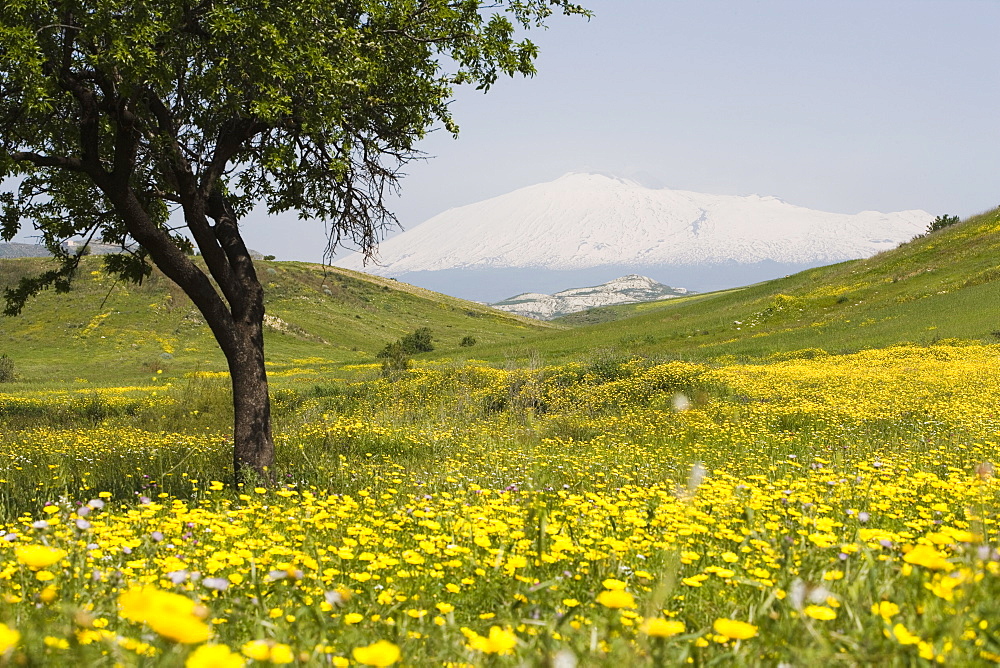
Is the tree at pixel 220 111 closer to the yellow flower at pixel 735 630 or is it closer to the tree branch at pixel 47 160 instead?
the tree branch at pixel 47 160

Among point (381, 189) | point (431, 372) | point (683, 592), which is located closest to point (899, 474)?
point (683, 592)

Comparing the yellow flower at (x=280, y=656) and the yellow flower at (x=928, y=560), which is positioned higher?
the yellow flower at (x=928, y=560)

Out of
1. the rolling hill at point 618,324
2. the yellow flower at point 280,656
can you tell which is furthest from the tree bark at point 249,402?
the rolling hill at point 618,324

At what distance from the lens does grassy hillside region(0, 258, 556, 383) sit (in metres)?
50.7

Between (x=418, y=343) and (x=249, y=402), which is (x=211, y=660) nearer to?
(x=249, y=402)

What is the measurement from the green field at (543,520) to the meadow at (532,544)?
0.09 feet

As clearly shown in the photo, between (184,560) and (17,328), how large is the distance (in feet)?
224

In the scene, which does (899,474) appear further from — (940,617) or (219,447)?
(219,447)

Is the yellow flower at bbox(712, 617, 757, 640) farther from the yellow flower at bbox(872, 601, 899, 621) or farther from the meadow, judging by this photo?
the yellow flower at bbox(872, 601, 899, 621)

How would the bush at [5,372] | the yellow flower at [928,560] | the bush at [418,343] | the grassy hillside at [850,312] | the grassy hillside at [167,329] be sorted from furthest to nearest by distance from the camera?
1. the bush at [418,343]
2. the grassy hillside at [167,329]
3. the bush at [5,372]
4. the grassy hillside at [850,312]
5. the yellow flower at [928,560]

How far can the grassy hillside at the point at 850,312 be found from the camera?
29.3m

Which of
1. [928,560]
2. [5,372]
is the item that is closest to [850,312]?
[928,560]

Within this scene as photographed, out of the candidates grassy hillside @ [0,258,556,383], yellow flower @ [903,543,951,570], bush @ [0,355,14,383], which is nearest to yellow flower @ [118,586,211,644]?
yellow flower @ [903,543,951,570]

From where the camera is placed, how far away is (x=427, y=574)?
3895 millimetres
